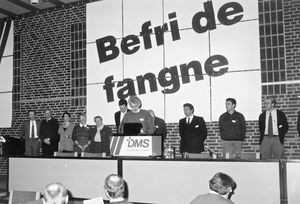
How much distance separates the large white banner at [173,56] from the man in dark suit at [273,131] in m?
1.03

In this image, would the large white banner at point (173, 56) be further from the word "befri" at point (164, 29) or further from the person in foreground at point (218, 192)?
the person in foreground at point (218, 192)

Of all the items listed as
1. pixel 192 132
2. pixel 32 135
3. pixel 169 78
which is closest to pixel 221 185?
pixel 192 132

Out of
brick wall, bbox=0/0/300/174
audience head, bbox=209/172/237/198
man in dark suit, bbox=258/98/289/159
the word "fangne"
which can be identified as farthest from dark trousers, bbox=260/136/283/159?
audience head, bbox=209/172/237/198

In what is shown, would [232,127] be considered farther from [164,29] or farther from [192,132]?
[164,29]

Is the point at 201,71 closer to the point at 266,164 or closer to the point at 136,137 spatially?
the point at 136,137

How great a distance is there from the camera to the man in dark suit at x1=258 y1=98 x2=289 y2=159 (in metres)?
8.61

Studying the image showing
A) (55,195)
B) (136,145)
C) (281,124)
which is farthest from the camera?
(281,124)

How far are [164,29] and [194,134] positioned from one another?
3.61 metres

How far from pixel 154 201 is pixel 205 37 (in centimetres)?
490

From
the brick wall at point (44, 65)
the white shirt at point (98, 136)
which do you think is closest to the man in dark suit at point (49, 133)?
the brick wall at point (44, 65)

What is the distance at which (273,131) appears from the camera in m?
8.70

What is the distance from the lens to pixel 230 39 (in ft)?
33.3

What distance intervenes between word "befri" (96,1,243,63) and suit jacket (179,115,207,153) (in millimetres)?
2957

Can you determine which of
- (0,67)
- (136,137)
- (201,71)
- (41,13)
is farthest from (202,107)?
(0,67)
